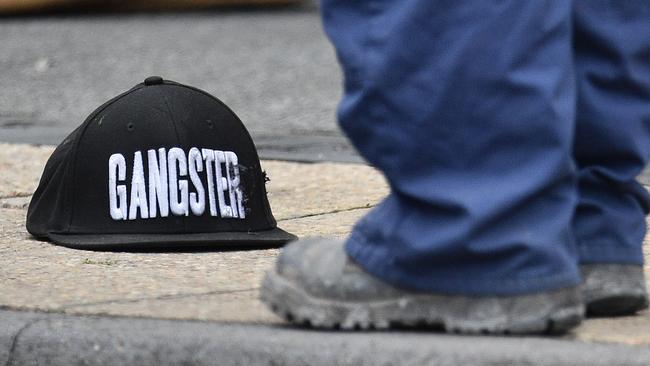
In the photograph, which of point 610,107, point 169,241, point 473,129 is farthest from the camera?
point 169,241

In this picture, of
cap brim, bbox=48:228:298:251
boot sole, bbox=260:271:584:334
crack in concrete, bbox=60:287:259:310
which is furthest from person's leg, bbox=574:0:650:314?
cap brim, bbox=48:228:298:251

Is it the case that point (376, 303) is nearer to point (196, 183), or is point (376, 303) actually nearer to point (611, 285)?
point (611, 285)

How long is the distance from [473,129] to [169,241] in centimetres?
100

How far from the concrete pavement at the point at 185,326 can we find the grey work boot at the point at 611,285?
0.09 feet

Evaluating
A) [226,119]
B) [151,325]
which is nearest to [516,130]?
[151,325]

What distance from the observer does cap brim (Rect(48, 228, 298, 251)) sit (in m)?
2.61

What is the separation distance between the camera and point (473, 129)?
5.75 ft

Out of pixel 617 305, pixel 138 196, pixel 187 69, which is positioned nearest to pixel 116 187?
pixel 138 196

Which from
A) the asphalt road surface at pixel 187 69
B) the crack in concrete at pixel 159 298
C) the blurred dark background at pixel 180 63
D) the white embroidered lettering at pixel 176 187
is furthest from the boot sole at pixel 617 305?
the blurred dark background at pixel 180 63

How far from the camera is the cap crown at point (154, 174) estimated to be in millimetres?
2662

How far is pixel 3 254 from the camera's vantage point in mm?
2596

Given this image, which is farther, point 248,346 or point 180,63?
point 180,63

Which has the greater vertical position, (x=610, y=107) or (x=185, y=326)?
(x=610, y=107)

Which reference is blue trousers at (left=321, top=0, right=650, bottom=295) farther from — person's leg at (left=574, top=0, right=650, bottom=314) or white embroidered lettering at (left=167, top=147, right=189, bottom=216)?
white embroidered lettering at (left=167, top=147, right=189, bottom=216)
